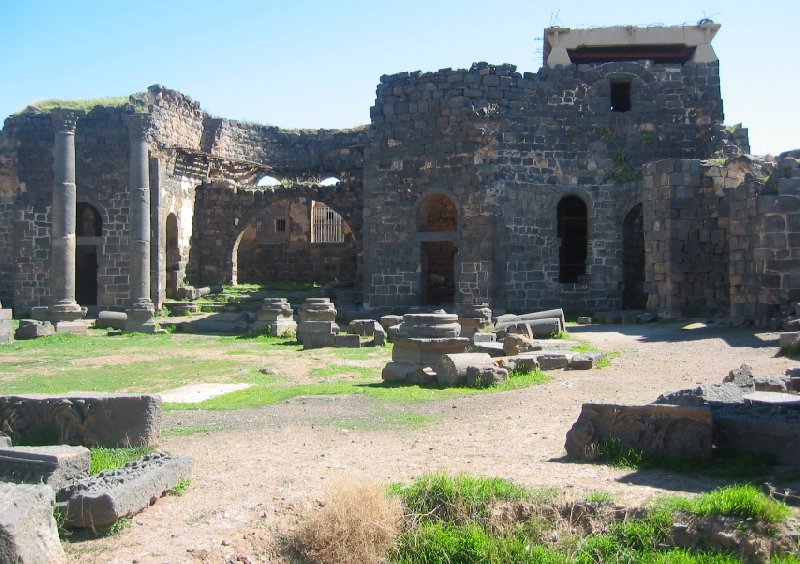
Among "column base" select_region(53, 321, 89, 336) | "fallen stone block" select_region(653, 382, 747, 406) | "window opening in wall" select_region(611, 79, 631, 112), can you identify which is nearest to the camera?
"fallen stone block" select_region(653, 382, 747, 406)

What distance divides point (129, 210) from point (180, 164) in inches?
143

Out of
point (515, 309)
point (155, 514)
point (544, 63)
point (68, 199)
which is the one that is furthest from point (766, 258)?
point (68, 199)

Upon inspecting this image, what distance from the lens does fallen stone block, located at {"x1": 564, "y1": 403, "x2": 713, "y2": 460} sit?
635 centimetres

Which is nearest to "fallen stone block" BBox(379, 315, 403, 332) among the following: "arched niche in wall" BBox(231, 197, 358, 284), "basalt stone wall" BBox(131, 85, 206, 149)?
"arched niche in wall" BBox(231, 197, 358, 284)

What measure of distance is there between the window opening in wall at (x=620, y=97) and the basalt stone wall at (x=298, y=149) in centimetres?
1032

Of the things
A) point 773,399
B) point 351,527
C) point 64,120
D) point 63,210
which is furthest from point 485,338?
point 64,120

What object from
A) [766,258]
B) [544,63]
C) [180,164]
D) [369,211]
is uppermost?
[544,63]

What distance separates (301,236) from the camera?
101 feet

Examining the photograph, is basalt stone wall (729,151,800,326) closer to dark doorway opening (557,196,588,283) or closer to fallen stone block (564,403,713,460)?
dark doorway opening (557,196,588,283)

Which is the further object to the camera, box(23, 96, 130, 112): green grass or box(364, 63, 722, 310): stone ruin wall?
box(23, 96, 130, 112): green grass

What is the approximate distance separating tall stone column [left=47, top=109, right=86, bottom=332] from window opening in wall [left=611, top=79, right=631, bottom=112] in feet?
53.7

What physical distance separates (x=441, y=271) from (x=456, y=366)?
16903mm

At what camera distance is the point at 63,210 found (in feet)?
74.0

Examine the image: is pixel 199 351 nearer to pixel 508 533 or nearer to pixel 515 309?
pixel 515 309
